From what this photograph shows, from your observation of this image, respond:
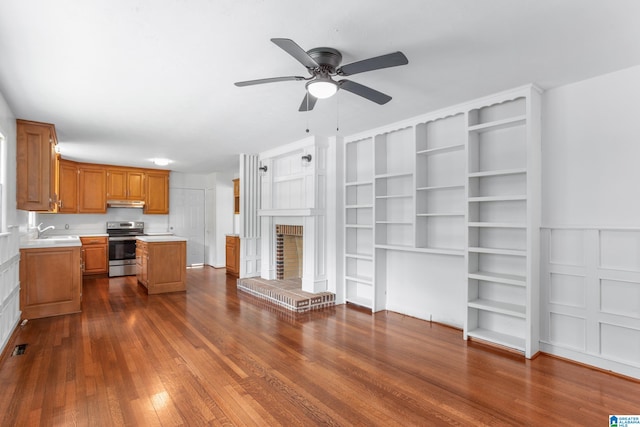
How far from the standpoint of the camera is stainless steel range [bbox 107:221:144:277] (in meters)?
→ 7.36

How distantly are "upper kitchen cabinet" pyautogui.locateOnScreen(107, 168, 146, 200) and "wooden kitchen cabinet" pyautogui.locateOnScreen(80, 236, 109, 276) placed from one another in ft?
3.34

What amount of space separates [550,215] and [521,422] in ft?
6.55

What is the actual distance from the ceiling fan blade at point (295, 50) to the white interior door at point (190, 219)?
746 cm

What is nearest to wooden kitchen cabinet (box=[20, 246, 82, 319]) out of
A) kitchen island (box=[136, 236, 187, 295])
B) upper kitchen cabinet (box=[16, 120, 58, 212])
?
upper kitchen cabinet (box=[16, 120, 58, 212])

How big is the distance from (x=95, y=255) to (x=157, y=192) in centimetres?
195

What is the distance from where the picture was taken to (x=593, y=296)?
3029 mm

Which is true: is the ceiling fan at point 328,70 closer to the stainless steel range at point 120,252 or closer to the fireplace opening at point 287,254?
the fireplace opening at point 287,254

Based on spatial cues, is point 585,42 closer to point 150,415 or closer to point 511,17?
point 511,17

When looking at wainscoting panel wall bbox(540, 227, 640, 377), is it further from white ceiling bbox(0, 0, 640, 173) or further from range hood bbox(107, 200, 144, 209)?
range hood bbox(107, 200, 144, 209)

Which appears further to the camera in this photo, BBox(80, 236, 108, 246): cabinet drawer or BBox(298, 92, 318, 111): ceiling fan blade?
BBox(80, 236, 108, 246): cabinet drawer

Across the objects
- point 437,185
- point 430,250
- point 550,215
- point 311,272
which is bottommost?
point 311,272

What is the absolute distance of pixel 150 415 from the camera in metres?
2.26

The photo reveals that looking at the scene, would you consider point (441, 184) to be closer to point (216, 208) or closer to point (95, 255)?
point (216, 208)

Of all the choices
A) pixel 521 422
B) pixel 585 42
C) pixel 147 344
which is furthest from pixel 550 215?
pixel 147 344
